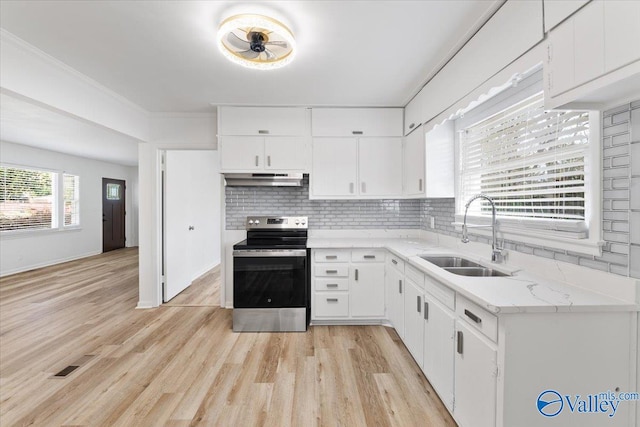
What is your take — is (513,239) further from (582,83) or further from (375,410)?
(375,410)

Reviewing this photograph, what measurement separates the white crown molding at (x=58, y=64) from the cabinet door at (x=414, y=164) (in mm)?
3122

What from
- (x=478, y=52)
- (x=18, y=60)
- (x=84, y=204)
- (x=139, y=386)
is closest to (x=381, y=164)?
(x=478, y=52)

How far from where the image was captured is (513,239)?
1866 mm

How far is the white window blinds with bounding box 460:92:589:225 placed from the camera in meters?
1.52

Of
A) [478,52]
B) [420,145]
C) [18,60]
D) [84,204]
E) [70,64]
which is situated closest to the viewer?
[478,52]

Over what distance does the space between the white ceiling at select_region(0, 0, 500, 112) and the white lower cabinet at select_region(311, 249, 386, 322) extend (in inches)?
66.1

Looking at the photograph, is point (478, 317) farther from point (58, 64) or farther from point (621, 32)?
point (58, 64)

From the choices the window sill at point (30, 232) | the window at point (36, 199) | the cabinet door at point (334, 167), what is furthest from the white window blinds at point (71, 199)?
the cabinet door at point (334, 167)

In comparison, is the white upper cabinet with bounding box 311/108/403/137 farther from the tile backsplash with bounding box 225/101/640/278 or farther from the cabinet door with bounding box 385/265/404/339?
the cabinet door with bounding box 385/265/404/339

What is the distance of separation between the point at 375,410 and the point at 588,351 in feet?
3.91

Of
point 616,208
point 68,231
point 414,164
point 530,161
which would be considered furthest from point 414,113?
point 68,231

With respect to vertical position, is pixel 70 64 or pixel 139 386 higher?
pixel 70 64

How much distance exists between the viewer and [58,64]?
2316 mm

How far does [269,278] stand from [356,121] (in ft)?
6.49
